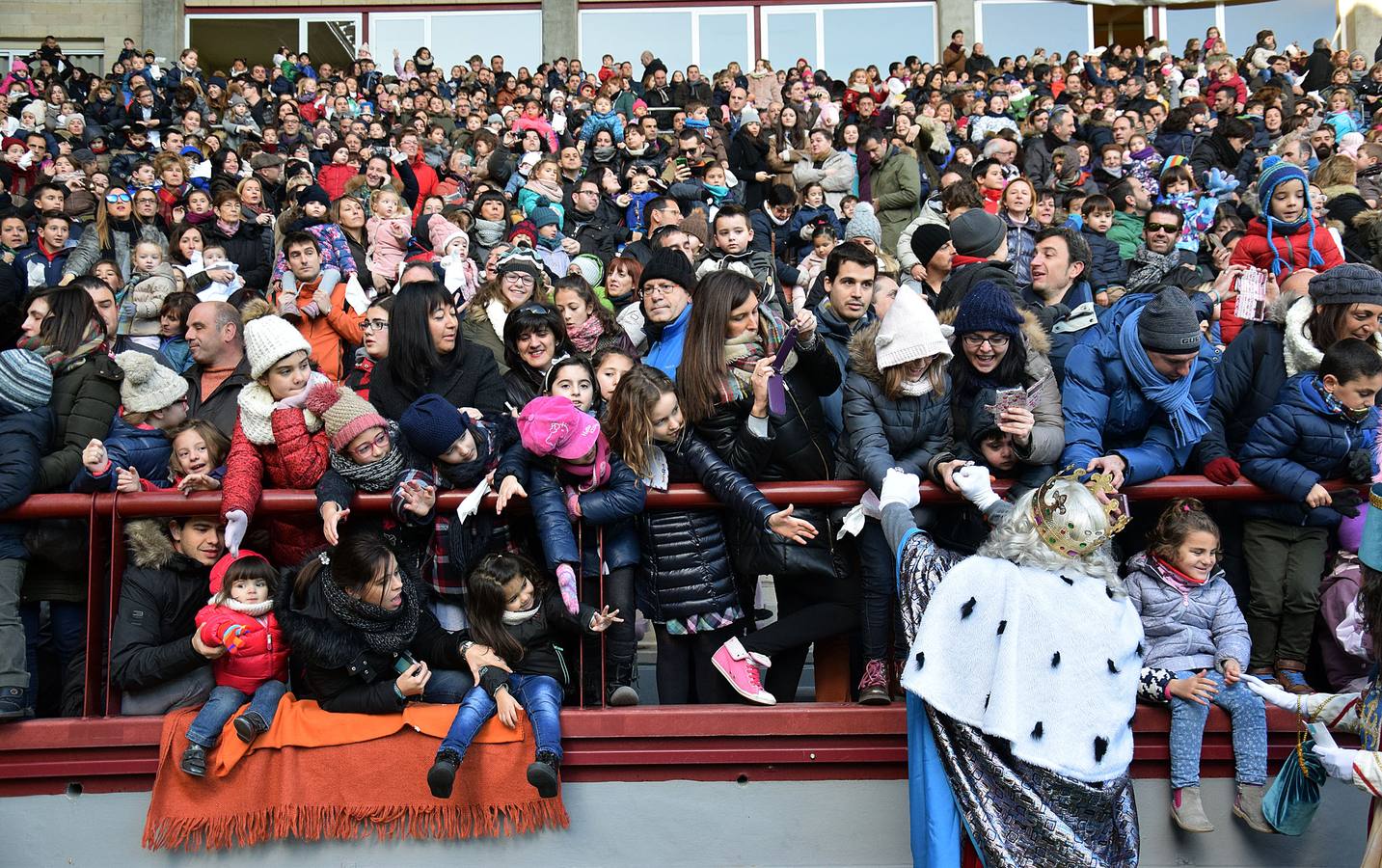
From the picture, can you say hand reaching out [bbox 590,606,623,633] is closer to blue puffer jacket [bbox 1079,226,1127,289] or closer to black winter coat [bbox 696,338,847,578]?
black winter coat [bbox 696,338,847,578]

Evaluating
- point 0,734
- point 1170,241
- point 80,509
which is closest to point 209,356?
point 80,509

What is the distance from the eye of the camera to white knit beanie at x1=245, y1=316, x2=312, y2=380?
487 cm

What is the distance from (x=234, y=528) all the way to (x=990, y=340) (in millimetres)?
3038

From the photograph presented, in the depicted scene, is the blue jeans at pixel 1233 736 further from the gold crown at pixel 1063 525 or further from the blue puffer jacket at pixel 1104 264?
the blue puffer jacket at pixel 1104 264

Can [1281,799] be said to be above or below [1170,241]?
below

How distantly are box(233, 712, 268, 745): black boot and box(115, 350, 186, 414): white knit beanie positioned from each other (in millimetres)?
1504

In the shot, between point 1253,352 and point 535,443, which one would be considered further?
point 1253,352

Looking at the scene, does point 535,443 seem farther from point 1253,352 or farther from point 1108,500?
point 1253,352

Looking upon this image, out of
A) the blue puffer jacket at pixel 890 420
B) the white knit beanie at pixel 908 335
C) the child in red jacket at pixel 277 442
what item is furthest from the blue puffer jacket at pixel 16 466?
the white knit beanie at pixel 908 335

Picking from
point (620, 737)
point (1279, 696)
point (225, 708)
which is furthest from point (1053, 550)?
point (225, 708)

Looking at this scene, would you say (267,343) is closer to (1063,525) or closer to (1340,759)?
(1063,525)

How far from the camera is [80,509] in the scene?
4.59 m

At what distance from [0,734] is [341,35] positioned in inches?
963

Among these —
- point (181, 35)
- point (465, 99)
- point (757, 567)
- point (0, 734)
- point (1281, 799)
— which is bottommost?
point (1281, 799)
